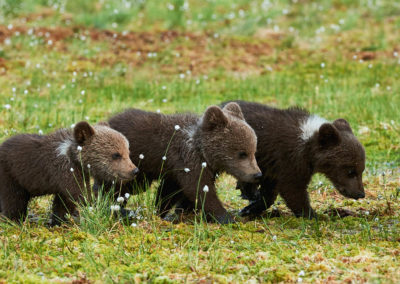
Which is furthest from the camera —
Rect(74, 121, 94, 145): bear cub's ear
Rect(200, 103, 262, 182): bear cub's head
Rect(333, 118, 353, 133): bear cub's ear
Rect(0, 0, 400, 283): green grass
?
Rect(333, 118, 353, 133): bear cub's ear

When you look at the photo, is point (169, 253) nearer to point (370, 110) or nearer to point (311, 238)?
point (311, 238)

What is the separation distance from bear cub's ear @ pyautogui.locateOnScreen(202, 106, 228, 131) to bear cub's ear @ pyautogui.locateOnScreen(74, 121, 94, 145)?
1341 mm

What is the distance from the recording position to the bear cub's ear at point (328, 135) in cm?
721

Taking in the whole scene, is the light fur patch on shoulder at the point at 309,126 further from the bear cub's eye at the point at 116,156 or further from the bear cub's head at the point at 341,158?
the bear cub's eye at the point at 116,156

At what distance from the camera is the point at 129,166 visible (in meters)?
7.02

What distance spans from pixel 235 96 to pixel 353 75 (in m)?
3.55

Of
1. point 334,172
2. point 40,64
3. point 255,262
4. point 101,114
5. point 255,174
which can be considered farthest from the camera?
point 40,64

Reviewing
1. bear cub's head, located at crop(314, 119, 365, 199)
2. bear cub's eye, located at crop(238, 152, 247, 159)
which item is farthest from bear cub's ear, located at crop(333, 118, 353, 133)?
bear cub's eye, located at crop(238, 152, 247, 159)

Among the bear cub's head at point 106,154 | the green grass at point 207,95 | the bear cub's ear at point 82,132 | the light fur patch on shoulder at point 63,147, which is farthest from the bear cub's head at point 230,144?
the light fur patch on shoulder at point 63,147

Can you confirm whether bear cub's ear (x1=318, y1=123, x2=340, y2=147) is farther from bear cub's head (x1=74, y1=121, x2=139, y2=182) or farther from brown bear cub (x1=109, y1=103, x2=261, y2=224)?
bear cub's head (x1=74, y1=121, x2=139, y2=182)

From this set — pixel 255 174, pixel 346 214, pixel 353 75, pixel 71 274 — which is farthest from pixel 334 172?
pixel 353 75

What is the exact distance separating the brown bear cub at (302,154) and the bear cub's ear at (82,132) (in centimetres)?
213

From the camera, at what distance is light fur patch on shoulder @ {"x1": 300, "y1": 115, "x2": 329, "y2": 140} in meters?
7.55

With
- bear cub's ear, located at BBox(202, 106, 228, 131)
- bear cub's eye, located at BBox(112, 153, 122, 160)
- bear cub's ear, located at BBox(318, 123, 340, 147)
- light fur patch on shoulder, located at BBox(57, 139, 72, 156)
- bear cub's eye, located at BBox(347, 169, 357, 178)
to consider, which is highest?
bear cub's ear, located at BBox(202, 106, 228, 131)
